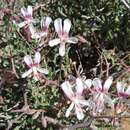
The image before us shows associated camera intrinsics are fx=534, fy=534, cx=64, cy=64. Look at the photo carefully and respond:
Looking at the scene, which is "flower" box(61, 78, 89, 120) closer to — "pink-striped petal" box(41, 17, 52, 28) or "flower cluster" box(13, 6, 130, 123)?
"flower cluster" box(13, 6, 130, 123)

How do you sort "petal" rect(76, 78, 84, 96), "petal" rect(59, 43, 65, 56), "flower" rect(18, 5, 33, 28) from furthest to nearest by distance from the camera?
"flower" rect(18, 5, 33, 28)
"petal" rect(59, 43, 65, 56)
"petal" rect(76, 78, 84, 96)

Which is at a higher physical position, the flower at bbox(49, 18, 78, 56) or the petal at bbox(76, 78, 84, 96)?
the flower at bbox(49, 18, 78, 56)

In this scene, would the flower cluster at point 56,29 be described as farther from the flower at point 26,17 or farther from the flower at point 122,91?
the flower at point 122,91

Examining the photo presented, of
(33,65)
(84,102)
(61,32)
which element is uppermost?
(61,32)

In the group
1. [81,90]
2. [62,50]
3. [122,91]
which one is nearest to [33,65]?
[62,50]

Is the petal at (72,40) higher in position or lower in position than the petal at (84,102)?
higher

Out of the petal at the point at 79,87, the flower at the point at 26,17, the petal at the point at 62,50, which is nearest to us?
the petal at the point at 79,87

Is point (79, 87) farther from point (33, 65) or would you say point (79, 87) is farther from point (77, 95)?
point (33, 65)

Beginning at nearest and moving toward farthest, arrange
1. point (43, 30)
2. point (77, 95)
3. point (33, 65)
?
point (77, 95) < point (33, 65) < point (43, 30)

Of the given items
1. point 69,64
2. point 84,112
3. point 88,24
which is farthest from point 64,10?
point 84,112

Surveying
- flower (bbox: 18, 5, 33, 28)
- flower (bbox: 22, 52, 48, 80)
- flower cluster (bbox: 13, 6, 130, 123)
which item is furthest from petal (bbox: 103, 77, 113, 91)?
flower (bbox: 18, 5, 33, 28)

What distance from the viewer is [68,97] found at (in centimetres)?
Result: 201

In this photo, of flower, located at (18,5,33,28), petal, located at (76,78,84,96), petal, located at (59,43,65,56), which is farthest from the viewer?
flower, located at (18,5,33,28)

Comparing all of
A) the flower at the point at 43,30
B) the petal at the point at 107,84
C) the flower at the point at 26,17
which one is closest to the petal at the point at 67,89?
the petal at the point at 107,84
